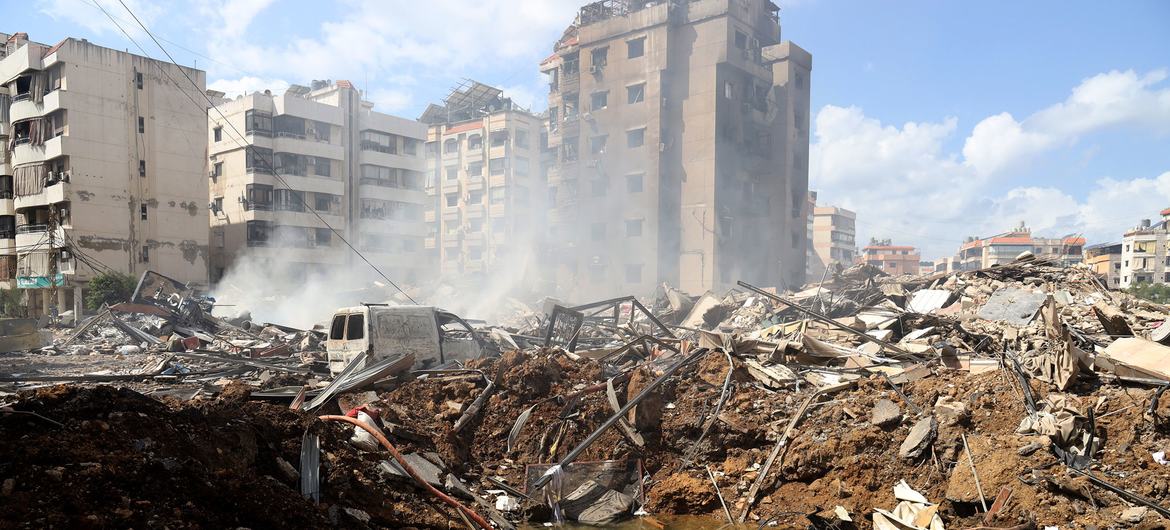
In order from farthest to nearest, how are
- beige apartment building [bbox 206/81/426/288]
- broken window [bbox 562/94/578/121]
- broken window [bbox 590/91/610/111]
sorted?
1. broken window [bbox 562/94/578/121]
2. beige apartment building [bbox 206/81/426/288]
3. broken window [bbox 590/91/610/111]

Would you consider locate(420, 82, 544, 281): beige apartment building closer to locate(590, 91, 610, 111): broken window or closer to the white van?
locate(590, 91, 610, 111): broken window

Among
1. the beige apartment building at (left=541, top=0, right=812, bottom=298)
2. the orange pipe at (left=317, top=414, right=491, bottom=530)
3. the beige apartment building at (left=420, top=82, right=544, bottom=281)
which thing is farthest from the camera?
the beige apartment building at (left=420, top=82, right=544, bottom=281)

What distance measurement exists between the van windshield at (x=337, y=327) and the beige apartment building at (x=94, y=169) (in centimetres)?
3159

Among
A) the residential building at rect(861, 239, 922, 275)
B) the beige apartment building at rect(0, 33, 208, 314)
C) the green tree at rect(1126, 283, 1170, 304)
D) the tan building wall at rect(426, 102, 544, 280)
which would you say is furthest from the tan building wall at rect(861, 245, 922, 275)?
the beige apartment building at rect(0, 33, 208, 314)

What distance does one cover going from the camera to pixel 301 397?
8922mm

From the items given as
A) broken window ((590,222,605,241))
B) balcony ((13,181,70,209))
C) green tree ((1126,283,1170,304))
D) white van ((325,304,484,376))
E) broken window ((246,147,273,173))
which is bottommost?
green tree ((1126,283,1170,304))

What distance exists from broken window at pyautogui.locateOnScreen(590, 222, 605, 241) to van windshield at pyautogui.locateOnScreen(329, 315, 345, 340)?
3164cm

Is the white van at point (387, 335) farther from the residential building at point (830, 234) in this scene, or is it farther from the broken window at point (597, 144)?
the residential building at point (830, 234)

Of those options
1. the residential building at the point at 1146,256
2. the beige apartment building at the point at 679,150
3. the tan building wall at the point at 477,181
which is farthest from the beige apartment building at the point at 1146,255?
the tan building wall at the point at 477,181

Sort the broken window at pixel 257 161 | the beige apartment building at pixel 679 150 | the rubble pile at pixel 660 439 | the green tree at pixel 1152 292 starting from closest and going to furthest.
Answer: the rubble pile at pixel 660 439, the beige apartment building at pixel 679 150, the broken window at pixel 257 161, the green tree at pixel 1152 292

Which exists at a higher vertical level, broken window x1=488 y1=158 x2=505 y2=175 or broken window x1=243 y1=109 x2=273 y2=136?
broken window x1=243 y1=109 x2=273 y2=136

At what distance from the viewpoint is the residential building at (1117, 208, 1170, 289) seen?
68.2 metres

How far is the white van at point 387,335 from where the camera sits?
1174 cm

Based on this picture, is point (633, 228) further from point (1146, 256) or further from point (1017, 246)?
point (1017, 246)
